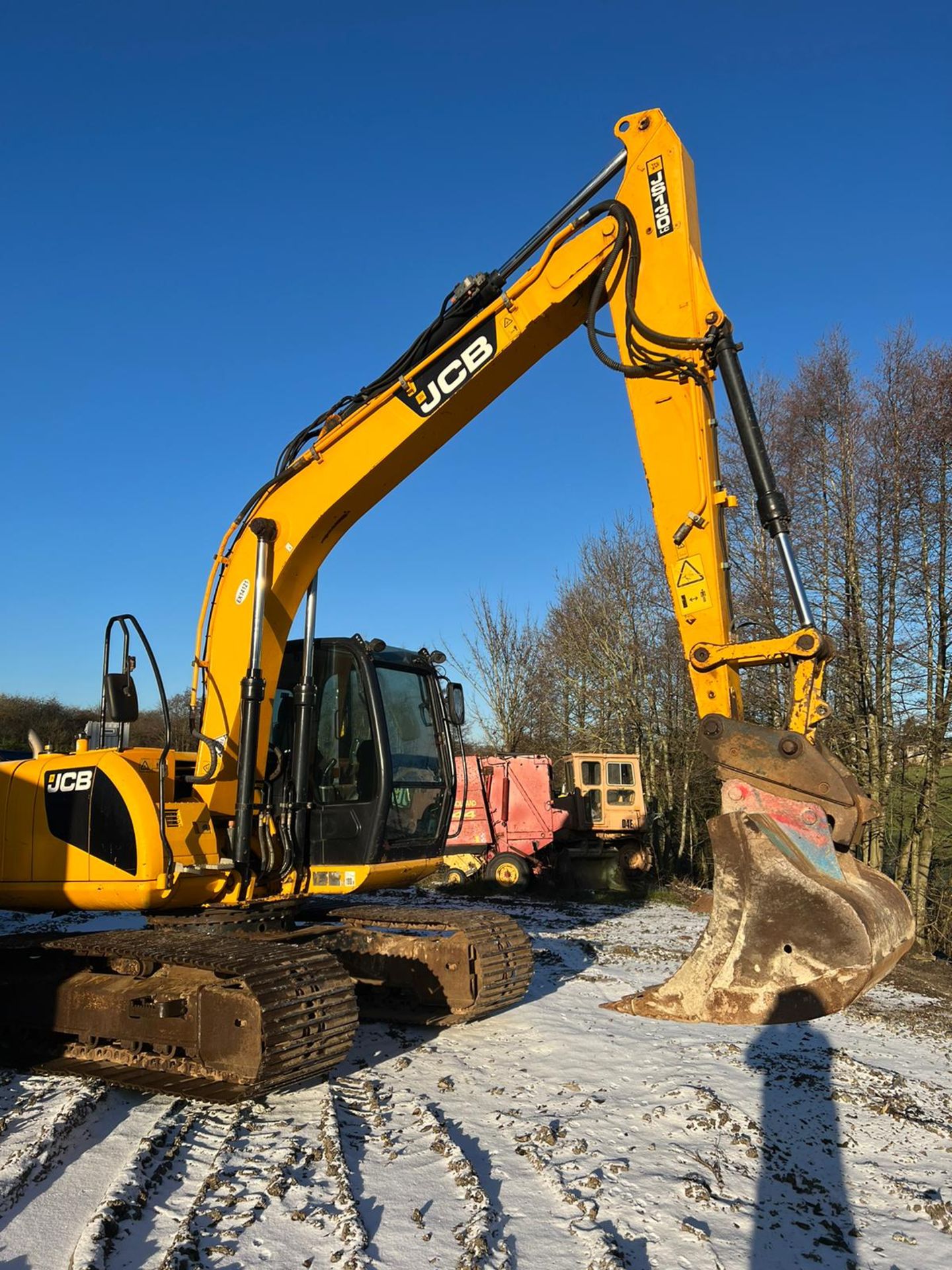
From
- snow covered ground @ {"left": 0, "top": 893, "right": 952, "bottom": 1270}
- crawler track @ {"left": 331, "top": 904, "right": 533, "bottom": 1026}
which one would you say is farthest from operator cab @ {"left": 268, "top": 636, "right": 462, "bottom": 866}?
snow covered ground @ {"left": 0, "top": 893, "right": 952, "bottom": 1270}

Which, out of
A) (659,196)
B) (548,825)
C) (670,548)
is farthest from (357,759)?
(548,825)

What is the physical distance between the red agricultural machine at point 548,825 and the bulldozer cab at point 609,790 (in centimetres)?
1

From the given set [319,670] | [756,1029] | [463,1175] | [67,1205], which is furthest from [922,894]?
[67,1205]

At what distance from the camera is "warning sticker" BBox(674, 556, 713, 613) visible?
5.07m

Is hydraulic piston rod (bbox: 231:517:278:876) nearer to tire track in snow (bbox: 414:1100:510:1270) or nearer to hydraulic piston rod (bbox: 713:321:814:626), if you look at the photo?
tire track in snow (bbox: 414:1100:510:1270)

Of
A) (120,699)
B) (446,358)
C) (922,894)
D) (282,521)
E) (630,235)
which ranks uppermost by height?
(630,235)

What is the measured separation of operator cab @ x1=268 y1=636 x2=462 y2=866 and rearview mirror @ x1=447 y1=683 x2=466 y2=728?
2 centimetres

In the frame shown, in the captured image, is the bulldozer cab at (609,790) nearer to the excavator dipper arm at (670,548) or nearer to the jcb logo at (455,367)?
the excavator dipper arm at (670,548)

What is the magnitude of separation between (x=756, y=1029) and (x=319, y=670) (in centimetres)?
388

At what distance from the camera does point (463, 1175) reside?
4059mm

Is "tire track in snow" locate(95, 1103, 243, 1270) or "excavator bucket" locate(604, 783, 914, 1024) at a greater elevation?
"excavator bucket" locate(604, 783, 914, 1024)

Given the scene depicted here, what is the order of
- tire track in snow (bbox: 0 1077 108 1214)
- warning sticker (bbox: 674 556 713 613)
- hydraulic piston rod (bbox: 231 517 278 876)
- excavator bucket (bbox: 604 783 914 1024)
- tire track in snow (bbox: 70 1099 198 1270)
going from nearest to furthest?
tire track in snow (bbox: 70 1099 198 1270)
tire track in snow (bbox: 0 1077 108 1214)
excavator bucket (bbox: 604 783 914 1024)
warning sticker (bbox: 674 556 713 613)
hydraulic piston rod (bbox: 231 517 278 876)

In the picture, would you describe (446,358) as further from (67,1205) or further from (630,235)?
(67,1205)

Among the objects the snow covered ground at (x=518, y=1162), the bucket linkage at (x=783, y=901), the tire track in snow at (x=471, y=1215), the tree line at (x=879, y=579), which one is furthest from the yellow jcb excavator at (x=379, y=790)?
the tree line at (x=879, y=579)
